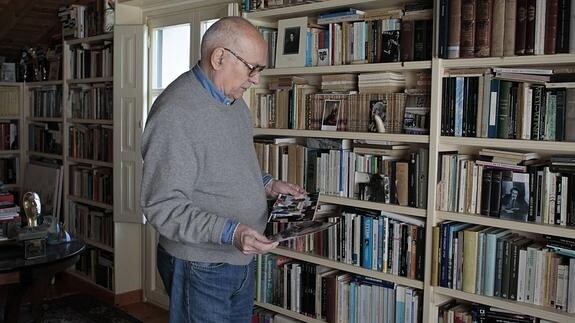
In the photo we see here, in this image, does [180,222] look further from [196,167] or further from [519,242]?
[519,242]

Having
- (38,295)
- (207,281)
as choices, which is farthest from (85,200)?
(207,281)

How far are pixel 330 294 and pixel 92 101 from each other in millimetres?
2610

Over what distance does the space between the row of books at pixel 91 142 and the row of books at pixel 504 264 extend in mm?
2732

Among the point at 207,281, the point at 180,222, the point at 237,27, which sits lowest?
the point at 207,281

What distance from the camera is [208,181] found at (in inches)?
67.0

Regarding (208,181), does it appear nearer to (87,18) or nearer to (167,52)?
(167,52)

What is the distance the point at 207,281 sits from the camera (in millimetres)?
1726

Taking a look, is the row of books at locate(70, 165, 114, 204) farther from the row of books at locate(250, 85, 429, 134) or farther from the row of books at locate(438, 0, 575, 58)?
the row of books at locate(438, 0, 575, 58)

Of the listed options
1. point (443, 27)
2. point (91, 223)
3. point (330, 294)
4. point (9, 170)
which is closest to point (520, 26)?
point (443, 27)

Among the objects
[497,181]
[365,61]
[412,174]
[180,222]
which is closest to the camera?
[180,222]

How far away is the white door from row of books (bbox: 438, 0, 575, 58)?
1.61m

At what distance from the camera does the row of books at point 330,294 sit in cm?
254

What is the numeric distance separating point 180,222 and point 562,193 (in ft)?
4.54

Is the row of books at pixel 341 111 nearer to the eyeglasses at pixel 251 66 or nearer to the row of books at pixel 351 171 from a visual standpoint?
the row of books at pixel 351 171
